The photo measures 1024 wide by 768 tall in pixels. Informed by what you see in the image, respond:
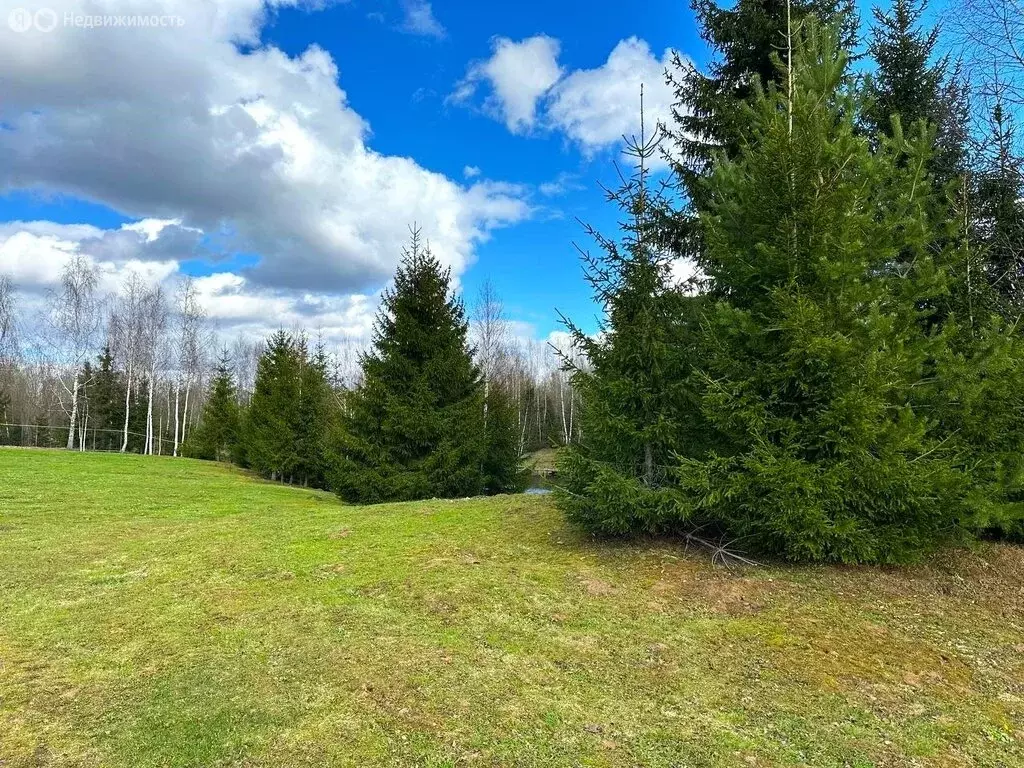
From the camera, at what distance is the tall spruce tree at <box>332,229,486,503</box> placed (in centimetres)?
1213

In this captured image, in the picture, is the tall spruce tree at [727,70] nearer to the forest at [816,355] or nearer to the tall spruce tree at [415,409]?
A: the forest at [816,355]

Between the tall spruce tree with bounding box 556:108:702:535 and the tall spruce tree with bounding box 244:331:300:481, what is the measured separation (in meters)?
16.3

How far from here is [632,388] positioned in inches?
208

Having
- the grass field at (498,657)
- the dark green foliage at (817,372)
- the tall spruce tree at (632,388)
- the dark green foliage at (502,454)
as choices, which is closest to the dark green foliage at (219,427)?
the dark green foliage at (502,454)

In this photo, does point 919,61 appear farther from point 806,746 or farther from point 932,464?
point 806,746

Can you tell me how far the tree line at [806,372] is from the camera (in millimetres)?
4523

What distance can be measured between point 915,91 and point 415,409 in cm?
995

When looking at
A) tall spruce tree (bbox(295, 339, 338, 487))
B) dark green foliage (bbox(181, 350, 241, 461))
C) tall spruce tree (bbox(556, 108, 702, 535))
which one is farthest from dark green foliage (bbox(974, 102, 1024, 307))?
dark green foliage (bbox(181, 350, 241, 461))

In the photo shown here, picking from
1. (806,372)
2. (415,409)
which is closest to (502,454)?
(415,409)

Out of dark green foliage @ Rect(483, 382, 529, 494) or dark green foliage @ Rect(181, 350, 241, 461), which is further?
dark green foliage @ Rect(181, 350, 241, 461)

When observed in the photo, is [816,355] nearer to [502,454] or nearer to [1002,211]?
[1002,211]

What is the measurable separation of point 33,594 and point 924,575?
736cm

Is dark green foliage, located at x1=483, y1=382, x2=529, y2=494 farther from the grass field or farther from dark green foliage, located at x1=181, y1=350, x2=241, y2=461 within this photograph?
dark green foliage, located at x1=181, y1=350, x2=241, y2=461

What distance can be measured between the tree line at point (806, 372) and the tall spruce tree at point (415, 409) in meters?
6.96
